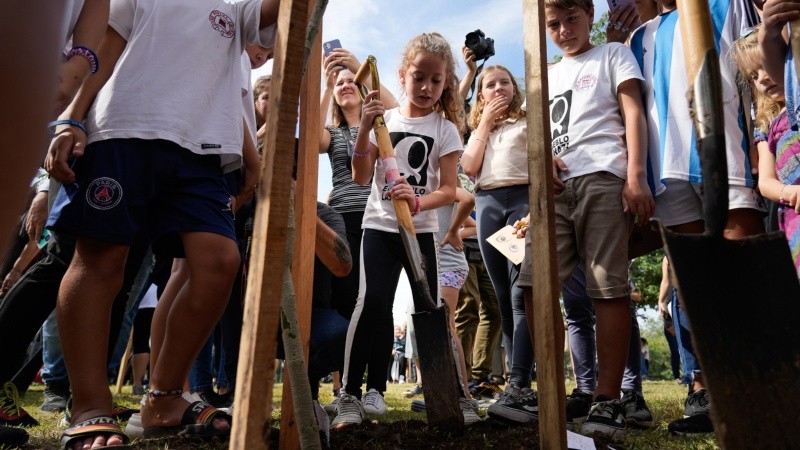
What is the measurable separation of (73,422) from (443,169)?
2.30m

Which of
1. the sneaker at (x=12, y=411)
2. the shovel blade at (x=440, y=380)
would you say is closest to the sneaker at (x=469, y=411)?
the shovel blade at (x=440, y=380)

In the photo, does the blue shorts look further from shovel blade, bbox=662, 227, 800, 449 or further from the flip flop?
shovel blade, bbox=662, 227, 800, 449

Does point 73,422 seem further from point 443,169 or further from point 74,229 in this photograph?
point 443,169

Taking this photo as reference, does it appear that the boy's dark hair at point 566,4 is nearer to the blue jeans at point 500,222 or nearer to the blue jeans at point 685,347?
the blue jeans at point 500,222

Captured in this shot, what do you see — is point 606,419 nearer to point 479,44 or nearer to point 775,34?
point 775,34

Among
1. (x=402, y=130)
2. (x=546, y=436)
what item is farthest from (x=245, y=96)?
(x=546, y=436)

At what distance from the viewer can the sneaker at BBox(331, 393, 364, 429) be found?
2701mm

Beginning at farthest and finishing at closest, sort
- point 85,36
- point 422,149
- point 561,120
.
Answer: point 422,149 < point 561,120 < point 85,36

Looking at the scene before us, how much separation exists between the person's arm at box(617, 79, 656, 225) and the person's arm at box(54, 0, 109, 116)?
79.9 inches

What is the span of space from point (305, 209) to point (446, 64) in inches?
78.9

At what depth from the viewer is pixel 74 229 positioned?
6.36ft

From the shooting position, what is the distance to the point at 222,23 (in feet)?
7.61

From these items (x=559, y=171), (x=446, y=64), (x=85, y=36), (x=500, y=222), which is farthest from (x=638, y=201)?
(x=85, y=36)

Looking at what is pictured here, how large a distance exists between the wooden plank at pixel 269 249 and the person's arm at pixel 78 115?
3.90 feet
